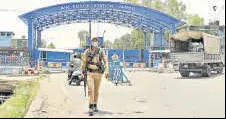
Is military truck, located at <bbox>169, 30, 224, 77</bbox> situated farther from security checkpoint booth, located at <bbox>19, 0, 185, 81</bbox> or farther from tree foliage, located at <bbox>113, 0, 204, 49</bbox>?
tree foliage, located at <bbox>113, 0, 204, 49</bbox>

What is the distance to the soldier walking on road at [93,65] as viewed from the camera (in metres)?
8.09

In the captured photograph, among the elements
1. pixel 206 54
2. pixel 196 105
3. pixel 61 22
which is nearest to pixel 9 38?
pixel 61 22

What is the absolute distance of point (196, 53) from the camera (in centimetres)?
2175

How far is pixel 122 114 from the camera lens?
8258 millimetres

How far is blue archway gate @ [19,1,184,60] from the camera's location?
3576 cm

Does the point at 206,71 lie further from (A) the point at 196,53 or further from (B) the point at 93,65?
(B) the point at 93,65

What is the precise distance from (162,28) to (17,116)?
120 feet

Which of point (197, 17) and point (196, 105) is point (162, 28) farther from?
point (196, 105)

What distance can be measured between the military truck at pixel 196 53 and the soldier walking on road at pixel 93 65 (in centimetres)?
1417

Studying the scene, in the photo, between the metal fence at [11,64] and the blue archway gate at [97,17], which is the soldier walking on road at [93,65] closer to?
the metal fence at [11,64]

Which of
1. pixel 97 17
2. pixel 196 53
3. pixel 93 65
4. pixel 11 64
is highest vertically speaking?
pixel 97 17

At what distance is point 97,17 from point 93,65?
33232 mm

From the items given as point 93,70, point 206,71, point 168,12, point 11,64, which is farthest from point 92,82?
point 168,12

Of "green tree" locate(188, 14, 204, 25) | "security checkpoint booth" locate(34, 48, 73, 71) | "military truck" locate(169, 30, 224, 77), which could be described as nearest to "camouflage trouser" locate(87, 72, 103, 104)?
"military truck" locate(169, 30, 224, 77)
